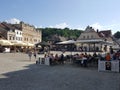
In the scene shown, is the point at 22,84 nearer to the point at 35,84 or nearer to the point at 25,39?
the point at 35,84

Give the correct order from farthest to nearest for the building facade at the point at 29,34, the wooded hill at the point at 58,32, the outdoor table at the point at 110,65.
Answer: the wooded hill at the point at 58,32
the building facade at the point at 29,34
the outdoor table at the point at 110,65

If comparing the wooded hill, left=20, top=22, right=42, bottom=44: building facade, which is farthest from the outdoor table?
the wooded hill

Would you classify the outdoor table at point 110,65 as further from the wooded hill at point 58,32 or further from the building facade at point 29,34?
the wooded hill at point 58,32

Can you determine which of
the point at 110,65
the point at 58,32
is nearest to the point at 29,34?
the point at 58,32

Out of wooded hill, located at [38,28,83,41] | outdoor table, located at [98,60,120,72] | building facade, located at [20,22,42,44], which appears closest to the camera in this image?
outdoor table, located at [98,60,120,72]

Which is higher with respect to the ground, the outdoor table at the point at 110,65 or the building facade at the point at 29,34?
the building facade at the point at 29,34

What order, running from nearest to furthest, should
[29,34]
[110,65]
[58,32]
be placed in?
[110,65], [29,34], [58,32]

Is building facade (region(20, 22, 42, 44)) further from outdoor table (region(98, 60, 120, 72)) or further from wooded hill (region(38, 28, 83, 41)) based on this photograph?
outdoor table (region(98, 60, 120, 72))

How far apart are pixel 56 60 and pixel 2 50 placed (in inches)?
895

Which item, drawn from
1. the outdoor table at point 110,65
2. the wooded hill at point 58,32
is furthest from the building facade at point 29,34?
the outdoor table at point 110,65

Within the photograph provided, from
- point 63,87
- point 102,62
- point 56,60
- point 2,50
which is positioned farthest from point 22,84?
point 2,50

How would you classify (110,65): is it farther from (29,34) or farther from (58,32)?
(58,32)

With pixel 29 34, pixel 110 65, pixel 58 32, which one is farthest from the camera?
pixel 58 32

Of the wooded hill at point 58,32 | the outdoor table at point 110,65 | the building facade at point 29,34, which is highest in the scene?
the wooded hill at point 58,32
